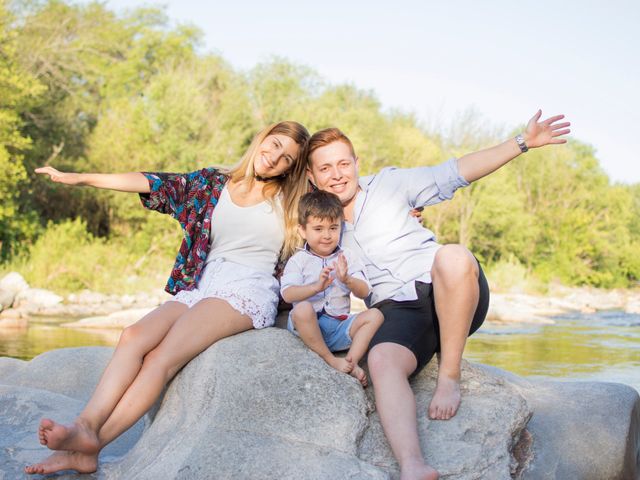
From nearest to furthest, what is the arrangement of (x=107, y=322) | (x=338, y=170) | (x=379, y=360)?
(x=379, y=360) → (x=338, y=170) → (x=107, y=322)

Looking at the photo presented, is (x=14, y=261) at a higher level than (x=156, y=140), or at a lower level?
lower

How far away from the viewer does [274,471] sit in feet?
9.77

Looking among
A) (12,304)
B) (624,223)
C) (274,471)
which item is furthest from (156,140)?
A: (624,223)

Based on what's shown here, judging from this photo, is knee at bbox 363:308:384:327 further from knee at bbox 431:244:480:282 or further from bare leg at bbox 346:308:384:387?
knee at bbox 431:244:480:282

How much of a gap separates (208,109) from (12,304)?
12.2m

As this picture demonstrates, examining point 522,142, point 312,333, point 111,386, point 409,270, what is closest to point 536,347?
point 522,142

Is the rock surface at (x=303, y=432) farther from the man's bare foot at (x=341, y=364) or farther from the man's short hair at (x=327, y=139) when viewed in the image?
the man's short hair at (x=327, y=139)

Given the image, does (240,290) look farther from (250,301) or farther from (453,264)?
(453,264)

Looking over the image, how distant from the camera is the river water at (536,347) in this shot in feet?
31.8

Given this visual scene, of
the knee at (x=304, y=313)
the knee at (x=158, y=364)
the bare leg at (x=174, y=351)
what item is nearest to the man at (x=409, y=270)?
the knee at (x=304, y=313)

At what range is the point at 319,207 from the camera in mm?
3742

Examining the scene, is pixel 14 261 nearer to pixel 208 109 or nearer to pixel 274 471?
pixel 208 109

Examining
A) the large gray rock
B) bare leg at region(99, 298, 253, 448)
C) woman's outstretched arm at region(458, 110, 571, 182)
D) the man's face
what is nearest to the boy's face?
the man's face

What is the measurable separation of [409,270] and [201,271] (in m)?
1.23
